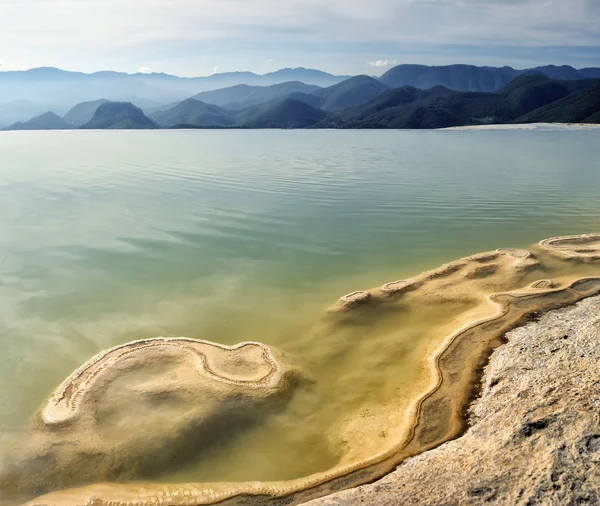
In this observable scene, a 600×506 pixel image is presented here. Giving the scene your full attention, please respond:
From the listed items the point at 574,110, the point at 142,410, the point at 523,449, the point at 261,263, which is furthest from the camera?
the point at 574,110

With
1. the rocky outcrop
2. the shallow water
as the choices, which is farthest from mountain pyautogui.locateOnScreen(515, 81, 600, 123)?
the rocky outcrop

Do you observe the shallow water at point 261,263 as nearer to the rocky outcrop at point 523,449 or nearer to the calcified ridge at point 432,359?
A: the calcified ridge at point 432,359

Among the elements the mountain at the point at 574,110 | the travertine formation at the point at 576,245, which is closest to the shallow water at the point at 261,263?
the travertine formation at the point at 576,245

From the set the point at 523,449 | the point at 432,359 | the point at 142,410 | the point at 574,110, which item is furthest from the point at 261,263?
the point at 574,110

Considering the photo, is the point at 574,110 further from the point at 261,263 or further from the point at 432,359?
the point at 432,359

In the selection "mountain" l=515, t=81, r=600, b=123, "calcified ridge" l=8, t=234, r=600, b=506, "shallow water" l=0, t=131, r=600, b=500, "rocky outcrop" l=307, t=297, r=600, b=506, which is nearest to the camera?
"rocky outcrop" l=307, t=297, r=600, b=506

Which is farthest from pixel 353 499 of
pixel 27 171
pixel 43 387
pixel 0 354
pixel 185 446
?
pixel 27 171

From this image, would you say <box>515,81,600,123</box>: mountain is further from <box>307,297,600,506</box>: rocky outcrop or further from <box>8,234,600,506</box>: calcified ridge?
<box>307,297,600,506</box>: rocky outcrop
